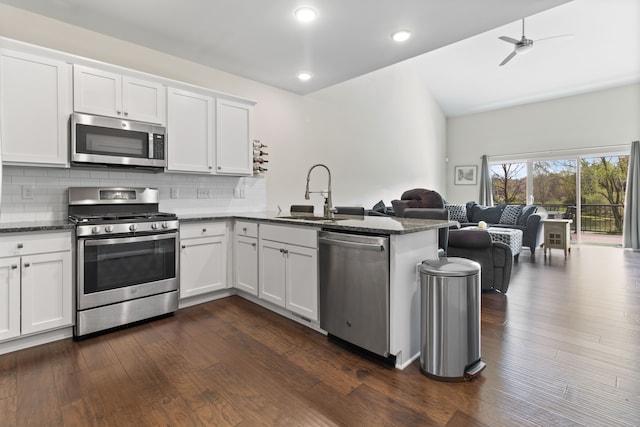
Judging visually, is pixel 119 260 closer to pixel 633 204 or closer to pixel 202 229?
pixel 202 229

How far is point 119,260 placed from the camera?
8.70ft

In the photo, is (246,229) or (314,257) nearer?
(314,257)

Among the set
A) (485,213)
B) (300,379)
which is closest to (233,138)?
(300,379)

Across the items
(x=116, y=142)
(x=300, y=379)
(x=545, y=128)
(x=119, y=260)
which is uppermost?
(x=545, y=128)

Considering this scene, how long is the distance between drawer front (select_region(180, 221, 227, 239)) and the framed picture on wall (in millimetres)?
7771

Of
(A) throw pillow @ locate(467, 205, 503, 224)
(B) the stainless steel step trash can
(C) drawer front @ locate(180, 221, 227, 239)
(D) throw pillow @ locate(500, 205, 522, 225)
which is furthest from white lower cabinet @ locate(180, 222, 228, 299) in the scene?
(A) throw pillow @ locate(467, 205, 503, 224)

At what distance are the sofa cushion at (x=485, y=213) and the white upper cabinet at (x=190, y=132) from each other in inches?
247

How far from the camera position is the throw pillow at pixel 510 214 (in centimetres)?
673

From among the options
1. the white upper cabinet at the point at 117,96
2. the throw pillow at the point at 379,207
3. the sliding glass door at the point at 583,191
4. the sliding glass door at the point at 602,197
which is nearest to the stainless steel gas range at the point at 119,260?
the white upper cabinet at the point at 117,96

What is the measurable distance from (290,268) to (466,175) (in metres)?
7.97

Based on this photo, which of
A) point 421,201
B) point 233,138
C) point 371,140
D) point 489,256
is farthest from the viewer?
point 371,140

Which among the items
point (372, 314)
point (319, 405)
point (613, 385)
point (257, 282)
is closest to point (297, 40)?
point (257, 282)

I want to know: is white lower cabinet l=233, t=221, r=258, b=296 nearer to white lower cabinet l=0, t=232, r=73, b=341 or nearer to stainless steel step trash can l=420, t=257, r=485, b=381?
white lower cabinet l=0, t=232, r=73, b=341

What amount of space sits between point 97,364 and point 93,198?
58.3 inches
